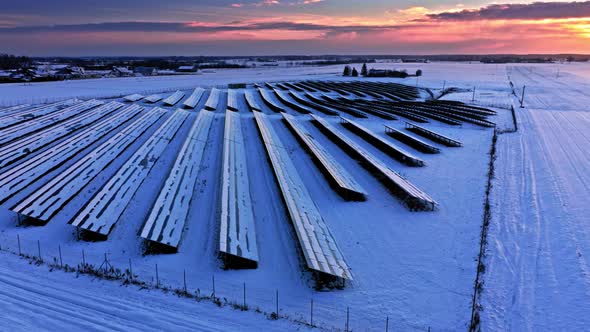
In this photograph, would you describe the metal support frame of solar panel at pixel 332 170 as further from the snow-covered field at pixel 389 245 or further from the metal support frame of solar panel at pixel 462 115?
the metal support frame of solar panel at pixel 462 115

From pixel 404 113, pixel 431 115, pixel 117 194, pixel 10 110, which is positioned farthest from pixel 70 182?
pixel 431 115

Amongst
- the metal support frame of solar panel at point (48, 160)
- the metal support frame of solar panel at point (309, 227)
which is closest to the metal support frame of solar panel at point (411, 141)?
the metal support frame of solar panel at point (309, 227)

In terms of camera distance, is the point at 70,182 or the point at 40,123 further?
the point at 40,123

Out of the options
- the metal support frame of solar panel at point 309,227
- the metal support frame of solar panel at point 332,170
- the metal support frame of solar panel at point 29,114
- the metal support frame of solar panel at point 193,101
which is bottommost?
the metal support frame of solar panel at point 309,227

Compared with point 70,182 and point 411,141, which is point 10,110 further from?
point 411,141

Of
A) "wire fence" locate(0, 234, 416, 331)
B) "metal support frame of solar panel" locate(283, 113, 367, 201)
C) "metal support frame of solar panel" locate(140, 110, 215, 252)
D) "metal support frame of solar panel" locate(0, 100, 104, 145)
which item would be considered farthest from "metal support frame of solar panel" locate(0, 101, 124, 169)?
"metal support frame of solar panel" locate(283, 113, 367, 201)

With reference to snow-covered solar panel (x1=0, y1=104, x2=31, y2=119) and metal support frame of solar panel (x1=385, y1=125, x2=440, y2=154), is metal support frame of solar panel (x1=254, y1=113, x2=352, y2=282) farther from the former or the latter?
snow-covered solar panel (x1=0, y1=104, x2=31, y2=119)
